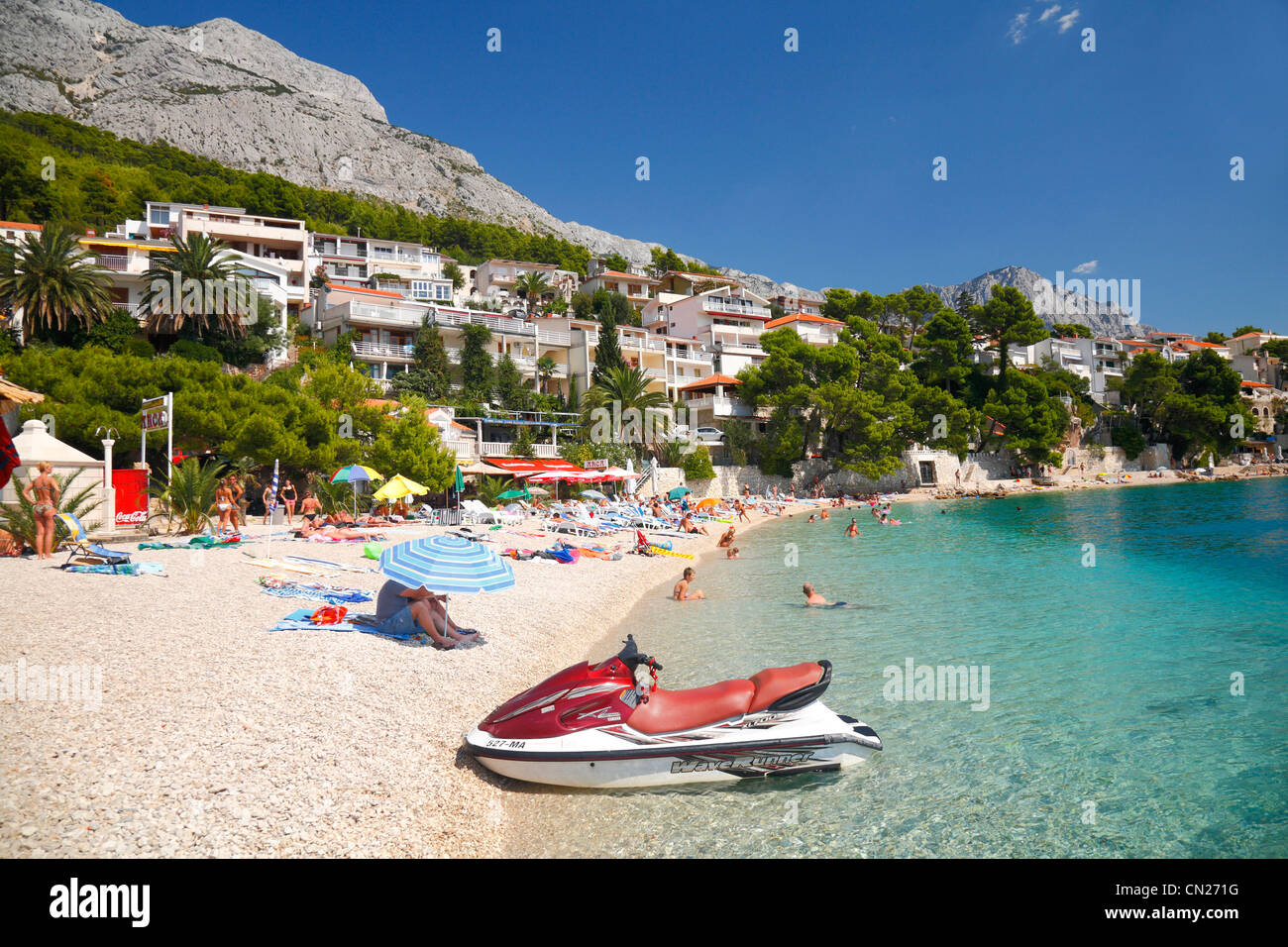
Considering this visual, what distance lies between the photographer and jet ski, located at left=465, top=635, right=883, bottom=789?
17.2 feet

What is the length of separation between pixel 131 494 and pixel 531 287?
41.1 metres

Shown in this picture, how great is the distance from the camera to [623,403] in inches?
1608

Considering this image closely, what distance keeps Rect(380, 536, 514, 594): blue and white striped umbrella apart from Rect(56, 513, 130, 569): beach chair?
280 inches

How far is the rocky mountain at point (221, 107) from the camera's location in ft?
324

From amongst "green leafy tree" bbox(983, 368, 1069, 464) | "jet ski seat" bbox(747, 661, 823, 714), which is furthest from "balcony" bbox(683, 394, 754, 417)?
"jet ski seat" bbox(747, 661, 823, 714)

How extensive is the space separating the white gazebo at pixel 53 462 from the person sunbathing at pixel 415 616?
11166mm

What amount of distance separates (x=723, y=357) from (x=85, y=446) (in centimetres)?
4133

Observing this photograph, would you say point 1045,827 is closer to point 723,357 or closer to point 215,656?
point 215,656

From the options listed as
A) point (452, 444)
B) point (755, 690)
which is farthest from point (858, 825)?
point (452, 444)

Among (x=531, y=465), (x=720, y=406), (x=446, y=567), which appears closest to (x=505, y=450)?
(x=531, y=465)

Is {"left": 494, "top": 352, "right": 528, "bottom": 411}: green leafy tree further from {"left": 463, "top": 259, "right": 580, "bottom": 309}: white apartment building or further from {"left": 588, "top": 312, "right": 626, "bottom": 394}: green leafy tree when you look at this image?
{"left": 463, "top": 259, "right": 580, "bottom": 309}: white apartment building

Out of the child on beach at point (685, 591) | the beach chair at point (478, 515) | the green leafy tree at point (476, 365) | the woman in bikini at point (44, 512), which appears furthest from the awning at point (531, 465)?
the woman in bikini at point (44, 512)

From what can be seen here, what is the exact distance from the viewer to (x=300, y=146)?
373 feet

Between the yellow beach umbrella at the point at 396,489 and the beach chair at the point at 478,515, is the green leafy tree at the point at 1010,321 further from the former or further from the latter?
the yellow beach umbrella at the point at 396,489
